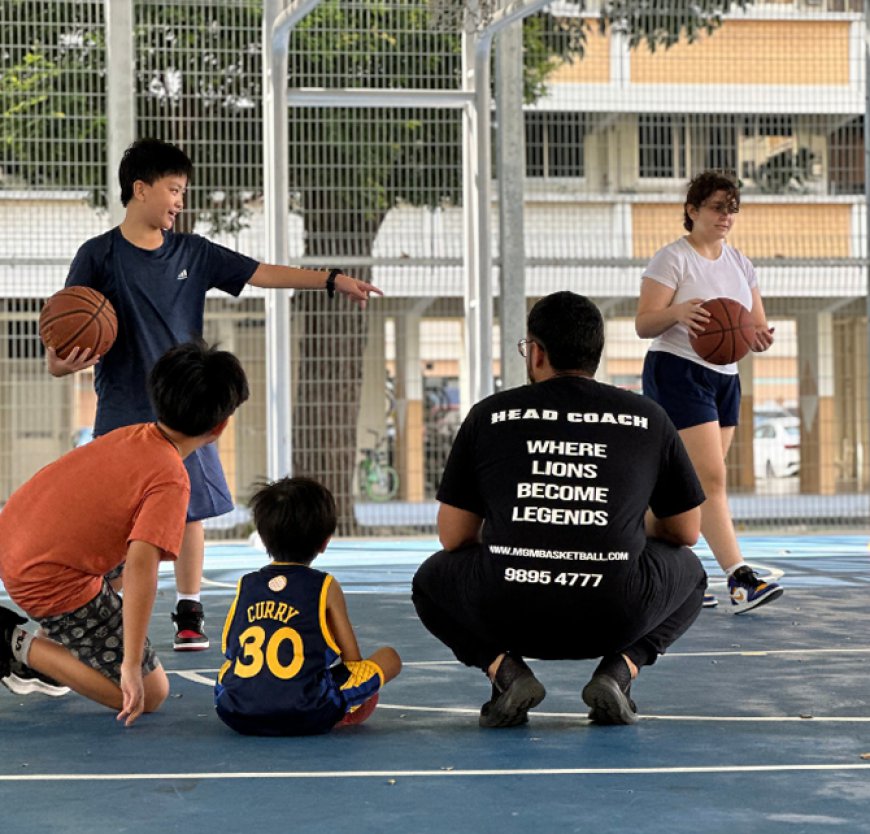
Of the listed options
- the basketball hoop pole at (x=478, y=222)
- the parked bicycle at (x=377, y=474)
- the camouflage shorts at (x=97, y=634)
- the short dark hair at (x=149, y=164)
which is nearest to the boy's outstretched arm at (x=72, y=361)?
the short dark hair at (x=149, y=164)

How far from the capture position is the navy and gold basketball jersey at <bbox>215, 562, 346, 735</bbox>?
4.13m

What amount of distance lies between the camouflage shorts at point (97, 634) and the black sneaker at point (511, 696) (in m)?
0.92

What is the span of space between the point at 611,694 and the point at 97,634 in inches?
53.4

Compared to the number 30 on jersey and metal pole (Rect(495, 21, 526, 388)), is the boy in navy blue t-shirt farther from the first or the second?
metal pole (Rect(495, 21, 526, 388))

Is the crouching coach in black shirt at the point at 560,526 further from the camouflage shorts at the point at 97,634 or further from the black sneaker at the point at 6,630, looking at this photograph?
the black sneaker at the point at 6,630

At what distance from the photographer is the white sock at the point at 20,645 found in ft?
14.8

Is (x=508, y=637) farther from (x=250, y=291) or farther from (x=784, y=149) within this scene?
(x=784, y=149)

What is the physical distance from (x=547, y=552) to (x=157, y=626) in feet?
9.69

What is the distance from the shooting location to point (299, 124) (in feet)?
39.2

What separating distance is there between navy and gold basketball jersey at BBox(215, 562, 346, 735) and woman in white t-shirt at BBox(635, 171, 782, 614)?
285 centimetres

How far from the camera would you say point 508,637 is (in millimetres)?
4242

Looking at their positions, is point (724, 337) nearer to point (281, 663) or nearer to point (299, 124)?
point (281, 663)

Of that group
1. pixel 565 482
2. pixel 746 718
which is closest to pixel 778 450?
pixel 746 718

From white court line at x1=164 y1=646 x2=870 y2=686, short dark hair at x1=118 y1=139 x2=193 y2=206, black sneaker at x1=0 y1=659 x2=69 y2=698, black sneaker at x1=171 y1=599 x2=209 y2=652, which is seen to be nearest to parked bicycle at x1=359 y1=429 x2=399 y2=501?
black sneaker at x1=171 y1=599 x2=209 y2=652
